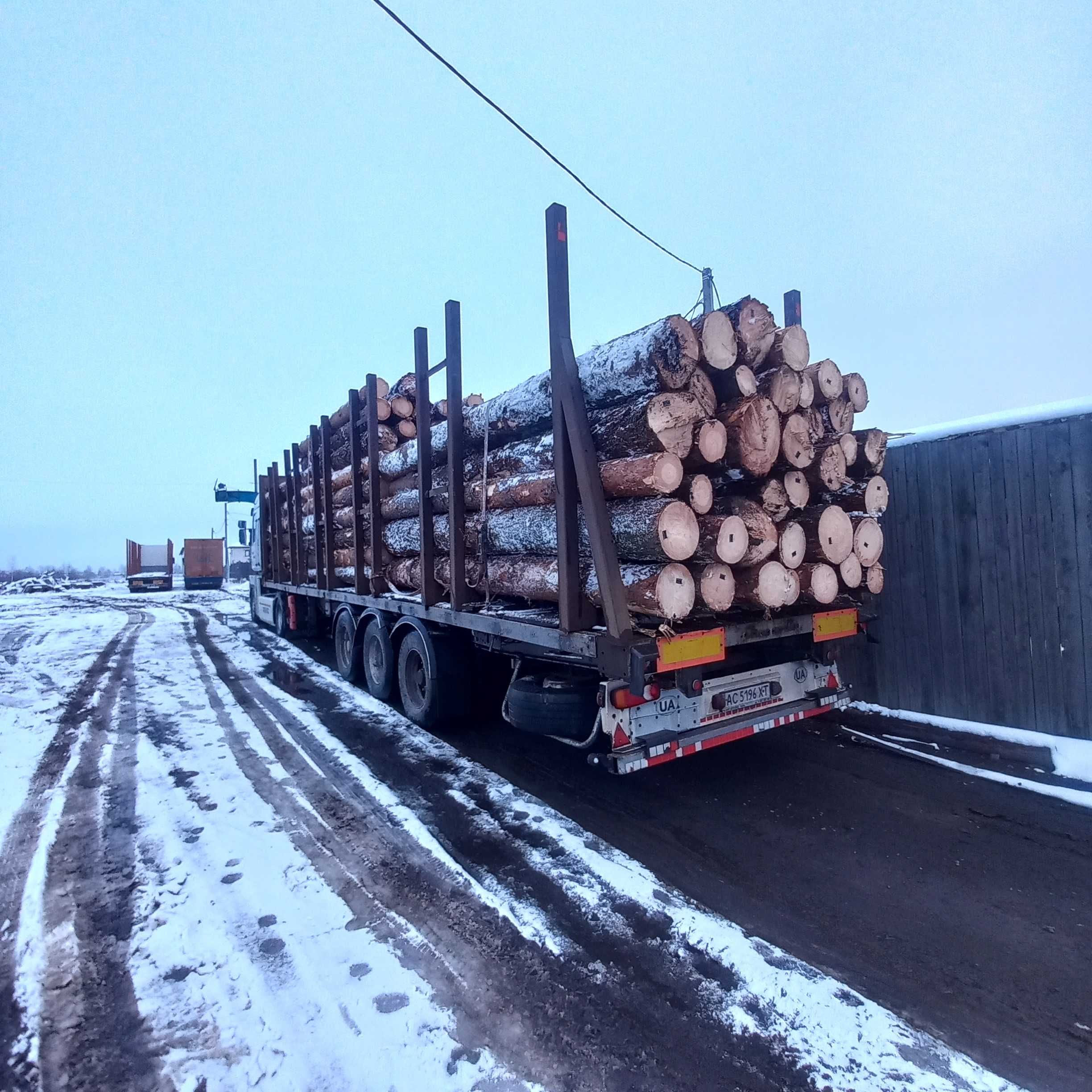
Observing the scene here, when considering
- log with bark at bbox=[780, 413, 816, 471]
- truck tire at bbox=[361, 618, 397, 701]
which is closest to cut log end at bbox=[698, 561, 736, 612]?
log with bark at bbox=[780, 413, 816, 471]

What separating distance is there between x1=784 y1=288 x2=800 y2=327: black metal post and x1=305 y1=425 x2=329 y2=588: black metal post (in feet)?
20.8

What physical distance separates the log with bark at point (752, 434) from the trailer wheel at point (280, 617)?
10123mm

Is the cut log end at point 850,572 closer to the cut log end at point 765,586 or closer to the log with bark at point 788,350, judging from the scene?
the cut log end at point 765,586

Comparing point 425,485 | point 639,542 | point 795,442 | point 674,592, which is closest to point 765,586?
point 674,592

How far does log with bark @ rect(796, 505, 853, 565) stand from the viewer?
4.51m

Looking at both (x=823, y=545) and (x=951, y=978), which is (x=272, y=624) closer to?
(x=823, y=545)

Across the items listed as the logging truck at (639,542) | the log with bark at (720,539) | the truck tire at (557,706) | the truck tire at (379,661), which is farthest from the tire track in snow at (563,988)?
the truck tire at (379,661)

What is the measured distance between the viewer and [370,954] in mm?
2764

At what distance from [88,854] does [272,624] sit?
33.4 feet

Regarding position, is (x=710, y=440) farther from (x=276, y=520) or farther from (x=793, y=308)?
(x=276, y=520)

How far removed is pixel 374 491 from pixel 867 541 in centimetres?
491

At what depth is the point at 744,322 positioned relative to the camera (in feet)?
14.2

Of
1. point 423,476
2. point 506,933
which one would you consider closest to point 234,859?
point 506,933

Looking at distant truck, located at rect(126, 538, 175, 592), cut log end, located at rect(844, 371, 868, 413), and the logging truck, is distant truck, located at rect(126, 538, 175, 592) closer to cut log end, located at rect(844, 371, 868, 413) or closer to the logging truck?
the logging truck
